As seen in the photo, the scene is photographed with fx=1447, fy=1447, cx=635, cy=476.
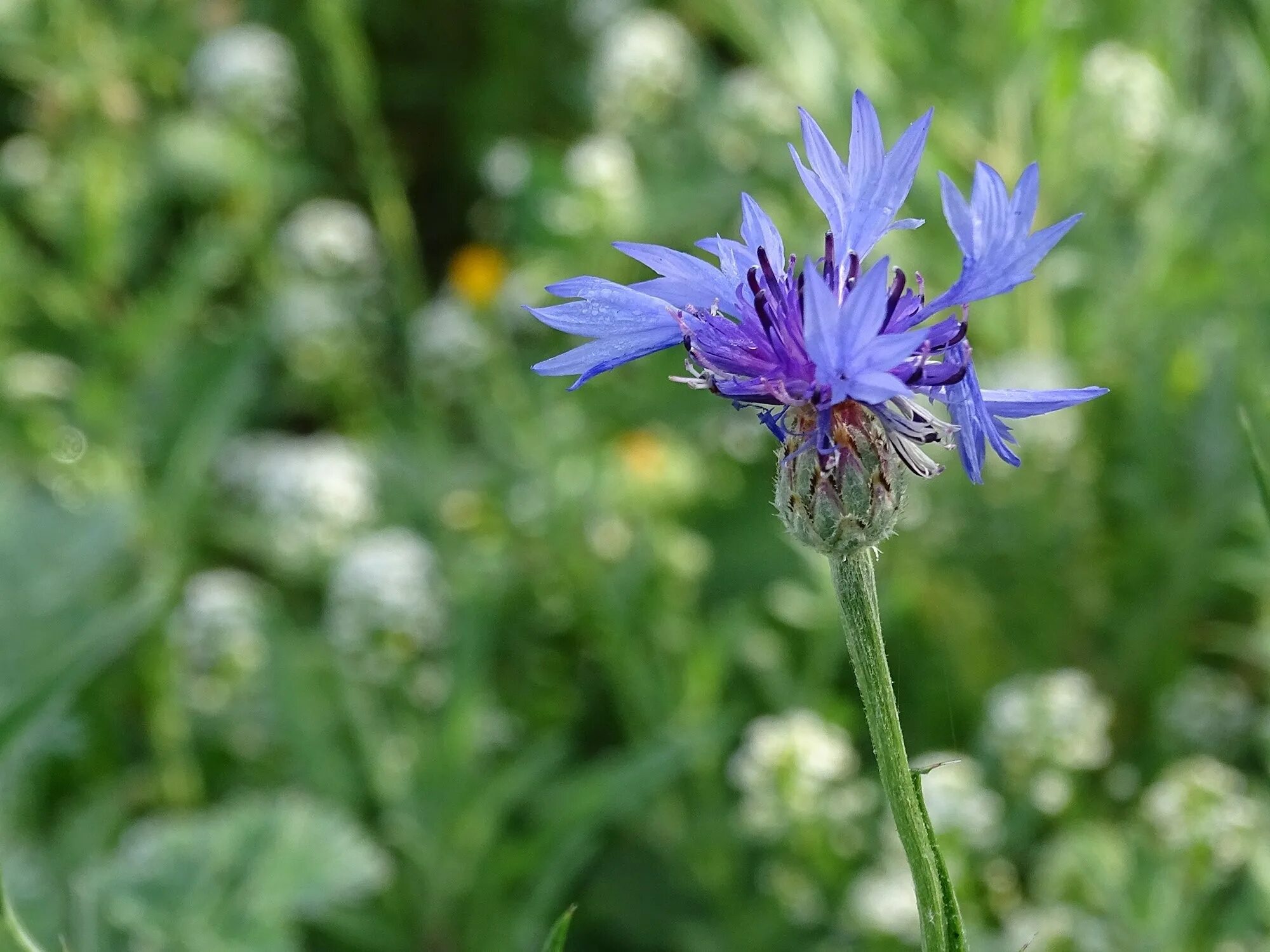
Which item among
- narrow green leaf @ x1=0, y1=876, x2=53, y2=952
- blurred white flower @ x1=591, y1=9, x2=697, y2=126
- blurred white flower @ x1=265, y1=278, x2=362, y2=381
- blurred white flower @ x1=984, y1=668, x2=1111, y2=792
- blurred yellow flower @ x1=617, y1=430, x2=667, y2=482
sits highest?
blurred white flower @ x1=591, y1=9, x2=697, y2=126

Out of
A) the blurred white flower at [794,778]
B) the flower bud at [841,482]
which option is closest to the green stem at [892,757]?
the flower bud at [841,482]

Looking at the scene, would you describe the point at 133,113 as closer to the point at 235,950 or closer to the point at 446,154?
the point at 446,154

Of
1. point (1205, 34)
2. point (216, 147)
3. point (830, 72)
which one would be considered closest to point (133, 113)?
point (216, 147)

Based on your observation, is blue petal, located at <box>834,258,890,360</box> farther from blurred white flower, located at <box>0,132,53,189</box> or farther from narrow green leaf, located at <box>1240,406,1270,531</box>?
blurred white flower, located at <box>0,132,53,189</box>

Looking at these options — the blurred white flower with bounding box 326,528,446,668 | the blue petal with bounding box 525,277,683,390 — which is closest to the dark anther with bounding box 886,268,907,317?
the blue petal with bounding box 525,277,683,390

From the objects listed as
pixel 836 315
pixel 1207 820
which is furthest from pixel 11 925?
pixel 1207 820

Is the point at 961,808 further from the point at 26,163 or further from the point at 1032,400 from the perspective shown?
the point at 26,163

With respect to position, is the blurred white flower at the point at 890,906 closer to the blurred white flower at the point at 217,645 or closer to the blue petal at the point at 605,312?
the blue petal at the point at 605,312
